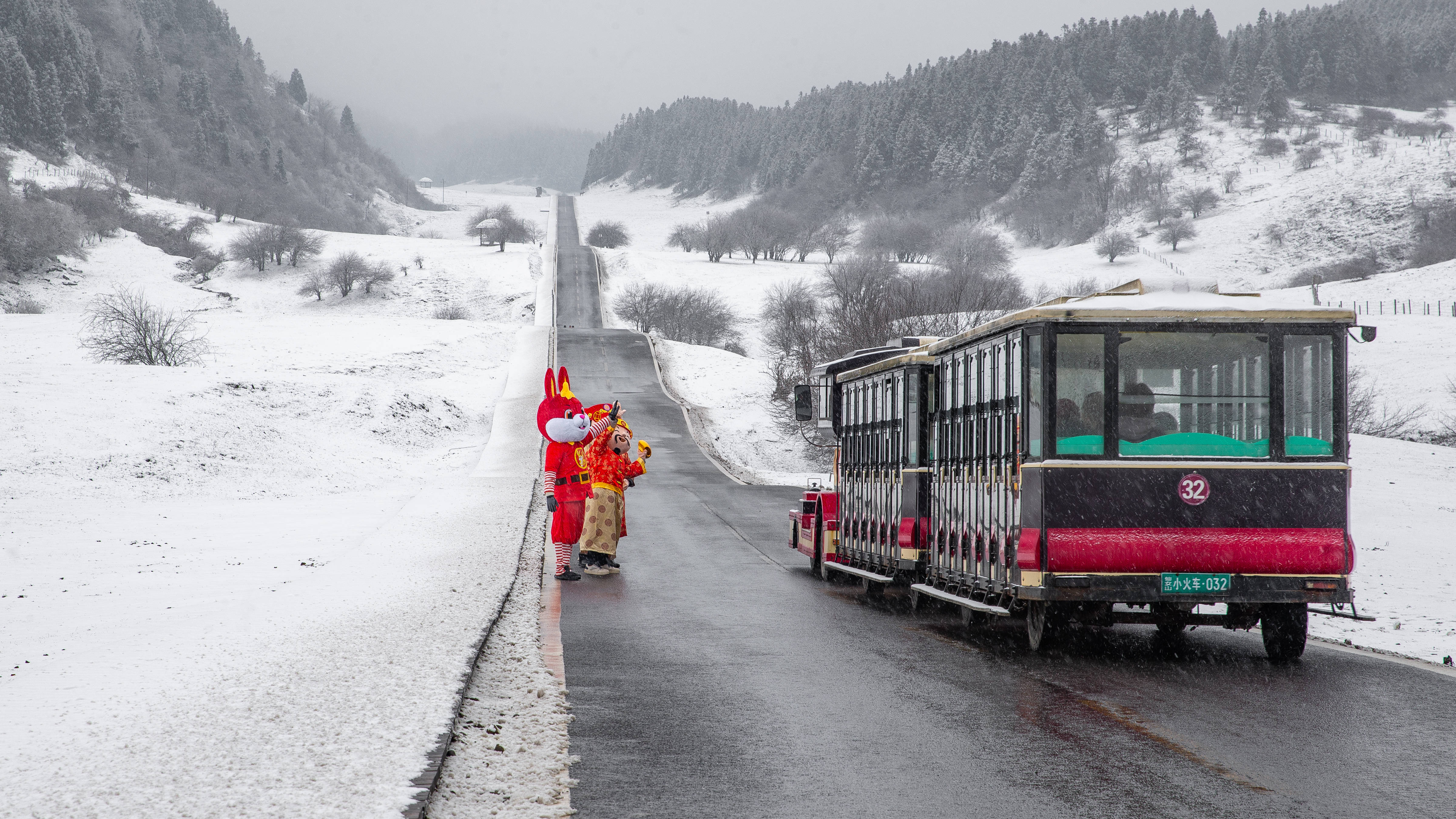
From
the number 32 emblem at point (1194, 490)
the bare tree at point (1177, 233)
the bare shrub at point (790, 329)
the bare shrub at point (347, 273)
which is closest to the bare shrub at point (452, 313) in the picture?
the bare shrub at point (347, 273)

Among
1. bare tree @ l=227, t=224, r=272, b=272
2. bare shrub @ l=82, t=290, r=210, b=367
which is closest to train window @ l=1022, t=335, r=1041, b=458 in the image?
bare shrub @ l=82, t=290, r=210, b=367

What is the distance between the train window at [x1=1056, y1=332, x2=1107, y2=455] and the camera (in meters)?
9.05

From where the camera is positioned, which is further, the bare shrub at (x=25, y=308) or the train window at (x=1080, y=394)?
the bare shrub at (x=25, y=308)

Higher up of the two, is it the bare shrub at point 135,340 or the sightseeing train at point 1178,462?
the bare shrub at point 135,340

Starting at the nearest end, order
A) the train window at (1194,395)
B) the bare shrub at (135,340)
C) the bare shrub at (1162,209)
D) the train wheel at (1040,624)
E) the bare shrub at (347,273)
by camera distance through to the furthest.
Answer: the train window at (1194,395)
the train wheel at (1040,624)
the bare shrub at (135,340)
the bare shrub at (347,273)
the bare shrub at (1162,209)

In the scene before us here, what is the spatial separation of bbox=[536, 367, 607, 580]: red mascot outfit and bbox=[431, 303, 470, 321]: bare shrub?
231ft

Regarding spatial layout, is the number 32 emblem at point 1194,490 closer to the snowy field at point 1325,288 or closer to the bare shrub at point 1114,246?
the snowy field at point 1325,288

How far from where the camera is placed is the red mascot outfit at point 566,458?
1488 cm

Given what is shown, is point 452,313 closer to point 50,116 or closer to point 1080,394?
point 1080,394

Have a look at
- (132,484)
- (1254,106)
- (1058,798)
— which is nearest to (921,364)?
(1058,798)

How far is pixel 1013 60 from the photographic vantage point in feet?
591

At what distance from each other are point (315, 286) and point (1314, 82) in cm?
14183

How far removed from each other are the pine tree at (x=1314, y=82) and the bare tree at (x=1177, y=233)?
185 ft

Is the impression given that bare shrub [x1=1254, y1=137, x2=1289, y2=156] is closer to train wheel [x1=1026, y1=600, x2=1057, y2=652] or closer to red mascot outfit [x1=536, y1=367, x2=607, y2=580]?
red mascot outfit [x1=536, y1=367, x2=607, y2=580]
